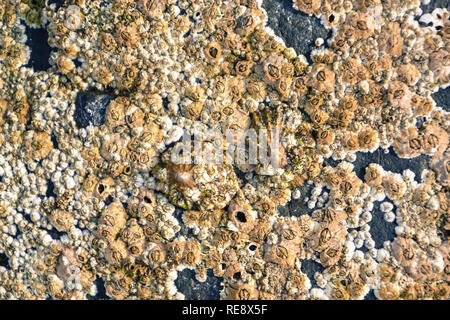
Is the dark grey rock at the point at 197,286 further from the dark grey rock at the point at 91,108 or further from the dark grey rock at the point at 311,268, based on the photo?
the dark grey rock at the point at 91,108

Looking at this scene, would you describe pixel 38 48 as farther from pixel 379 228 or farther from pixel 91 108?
pixel 379 228

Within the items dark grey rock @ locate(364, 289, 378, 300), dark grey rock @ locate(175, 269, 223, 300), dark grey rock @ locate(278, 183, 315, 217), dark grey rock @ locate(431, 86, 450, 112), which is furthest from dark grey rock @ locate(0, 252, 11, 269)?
dark grey rock @ locate(431, 86, 450, 112)

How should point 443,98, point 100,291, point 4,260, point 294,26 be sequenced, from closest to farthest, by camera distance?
point 443,98, point 294,26, point 100,291, point 4,260

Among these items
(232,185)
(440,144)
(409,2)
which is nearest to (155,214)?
(232,185)

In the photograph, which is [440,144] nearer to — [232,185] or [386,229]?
[386,229]

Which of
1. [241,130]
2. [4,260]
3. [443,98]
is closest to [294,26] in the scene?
[241,130]

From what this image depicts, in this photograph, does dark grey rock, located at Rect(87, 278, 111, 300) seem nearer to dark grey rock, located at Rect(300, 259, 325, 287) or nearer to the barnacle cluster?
the barnacle cluster
